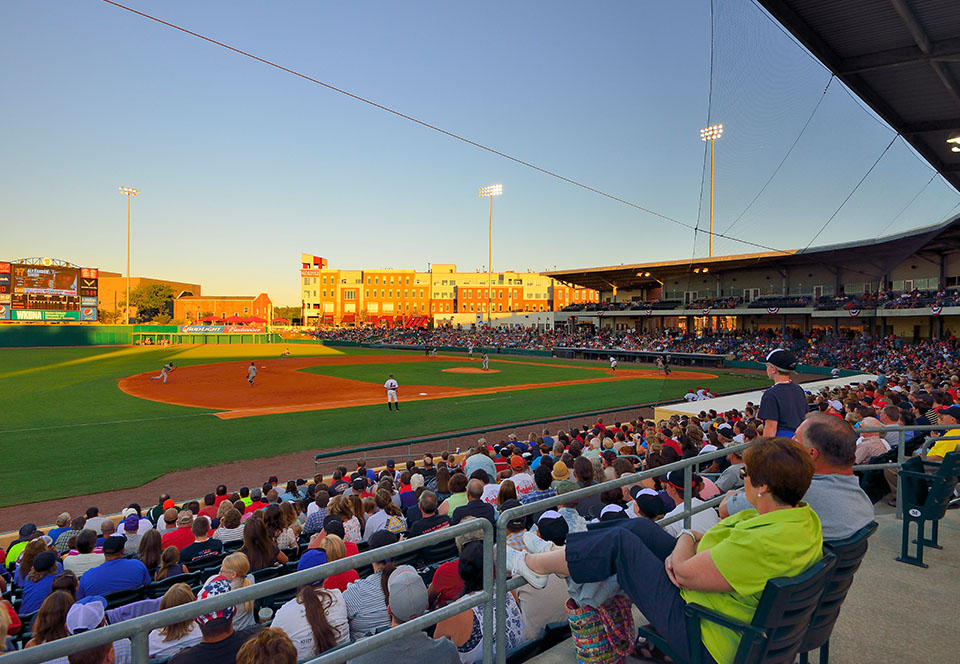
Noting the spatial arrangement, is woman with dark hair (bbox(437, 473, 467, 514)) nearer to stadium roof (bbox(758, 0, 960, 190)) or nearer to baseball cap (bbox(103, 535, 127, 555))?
baseball cap (bbox(103, 535, 127, 555))

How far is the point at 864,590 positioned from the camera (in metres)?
4.08

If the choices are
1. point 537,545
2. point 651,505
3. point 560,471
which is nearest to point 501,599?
point 537,545

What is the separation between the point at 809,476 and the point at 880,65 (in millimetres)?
8758

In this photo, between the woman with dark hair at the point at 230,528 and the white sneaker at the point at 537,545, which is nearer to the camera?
the white sneaker at the point at 537,545

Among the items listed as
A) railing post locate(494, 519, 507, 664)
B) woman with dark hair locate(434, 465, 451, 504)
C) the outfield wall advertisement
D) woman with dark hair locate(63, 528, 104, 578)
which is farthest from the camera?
the outfield wall advertisement

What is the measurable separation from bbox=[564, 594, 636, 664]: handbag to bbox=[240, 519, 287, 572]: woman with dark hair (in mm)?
3846

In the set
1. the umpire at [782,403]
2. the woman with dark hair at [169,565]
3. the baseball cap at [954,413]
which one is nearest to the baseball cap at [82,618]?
the woman with dark hair at [169,565]

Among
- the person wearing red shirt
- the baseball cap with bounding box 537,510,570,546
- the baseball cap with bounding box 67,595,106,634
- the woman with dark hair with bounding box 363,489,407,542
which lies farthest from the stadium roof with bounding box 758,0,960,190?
the person wearing red shirt

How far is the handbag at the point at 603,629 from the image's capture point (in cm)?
271

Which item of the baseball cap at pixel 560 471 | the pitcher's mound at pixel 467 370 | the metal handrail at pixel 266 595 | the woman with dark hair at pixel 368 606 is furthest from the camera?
the pitcher's mound at pixel 467 370

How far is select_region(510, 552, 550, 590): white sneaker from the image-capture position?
8.73 feet

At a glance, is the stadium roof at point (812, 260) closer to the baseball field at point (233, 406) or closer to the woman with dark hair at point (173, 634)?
the baseball field at point (233, 406)

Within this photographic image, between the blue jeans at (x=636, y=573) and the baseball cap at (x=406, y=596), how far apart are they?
1.21 m

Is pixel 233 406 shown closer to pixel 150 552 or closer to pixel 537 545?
pixel 150 552
